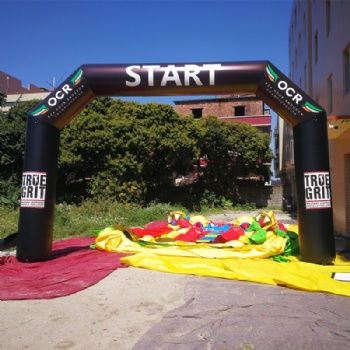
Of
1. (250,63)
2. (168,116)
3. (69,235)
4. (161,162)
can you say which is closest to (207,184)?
(161,162)

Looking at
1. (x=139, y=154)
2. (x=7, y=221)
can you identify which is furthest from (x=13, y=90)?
(x=7, y=221)

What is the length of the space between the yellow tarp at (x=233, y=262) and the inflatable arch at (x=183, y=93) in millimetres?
661

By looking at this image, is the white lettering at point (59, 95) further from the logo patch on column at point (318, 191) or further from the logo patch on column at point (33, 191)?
the logo patch on column at point (318, 191)

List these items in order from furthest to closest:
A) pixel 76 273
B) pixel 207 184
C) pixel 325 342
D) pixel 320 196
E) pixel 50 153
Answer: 1. pixel 207 184
2. pixel 50 153
3. pixel 320 196
4. pixel 76 273
5. pixel 325 342

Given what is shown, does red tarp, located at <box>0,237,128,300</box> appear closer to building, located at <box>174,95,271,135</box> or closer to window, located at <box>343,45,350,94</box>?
window, located at <box>343,45,350,94</box>

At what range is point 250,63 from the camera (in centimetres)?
718

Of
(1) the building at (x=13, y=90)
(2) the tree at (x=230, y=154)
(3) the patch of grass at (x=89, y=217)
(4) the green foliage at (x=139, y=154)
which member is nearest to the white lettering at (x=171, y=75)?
(3) the patch of grass at (x=89, y=217)

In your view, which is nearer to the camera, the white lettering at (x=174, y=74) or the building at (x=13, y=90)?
the white lettering at (x=174, y=74)

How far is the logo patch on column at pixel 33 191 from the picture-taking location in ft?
23.1

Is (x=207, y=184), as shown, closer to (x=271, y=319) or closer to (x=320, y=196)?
(x=320, y=196)

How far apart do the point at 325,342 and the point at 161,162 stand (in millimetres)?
18507

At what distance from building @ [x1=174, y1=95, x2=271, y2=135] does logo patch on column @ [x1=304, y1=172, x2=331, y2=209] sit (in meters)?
28.4

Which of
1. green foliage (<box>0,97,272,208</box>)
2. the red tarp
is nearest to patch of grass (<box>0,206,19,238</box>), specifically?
green foliage (<box>0,97,272,208</box>)

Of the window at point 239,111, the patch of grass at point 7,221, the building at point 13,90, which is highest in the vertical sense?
the building at point 13,90
